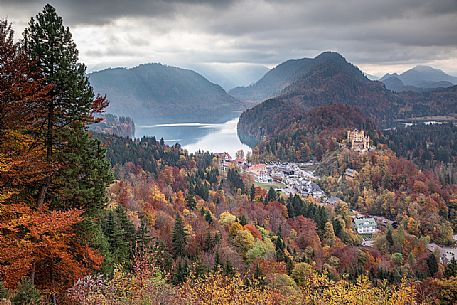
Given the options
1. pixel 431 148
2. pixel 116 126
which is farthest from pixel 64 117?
pixel 116 126

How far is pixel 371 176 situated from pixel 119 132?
239ft

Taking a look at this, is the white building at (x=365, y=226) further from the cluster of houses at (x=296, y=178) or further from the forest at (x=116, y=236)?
the forest at (x=116, y=236)

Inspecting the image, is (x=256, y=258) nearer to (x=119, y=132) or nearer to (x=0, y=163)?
(x=0, y=163)

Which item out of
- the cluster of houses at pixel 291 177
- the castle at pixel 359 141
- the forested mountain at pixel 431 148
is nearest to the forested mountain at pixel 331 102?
the forested mountain at pixel 431 148

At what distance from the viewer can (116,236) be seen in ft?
54.0

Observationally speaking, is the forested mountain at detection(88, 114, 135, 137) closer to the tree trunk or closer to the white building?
the white building

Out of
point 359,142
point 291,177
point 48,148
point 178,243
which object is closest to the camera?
point 48,148

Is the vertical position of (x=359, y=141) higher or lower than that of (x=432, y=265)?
higher

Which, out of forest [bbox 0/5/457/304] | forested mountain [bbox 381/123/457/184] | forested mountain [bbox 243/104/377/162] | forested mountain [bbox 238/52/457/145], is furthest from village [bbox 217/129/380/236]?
forested mountain [bbox 238/52/457/145]

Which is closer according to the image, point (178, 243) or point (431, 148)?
point (178, 243)

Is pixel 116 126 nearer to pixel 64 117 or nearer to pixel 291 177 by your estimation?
pixel 291 177

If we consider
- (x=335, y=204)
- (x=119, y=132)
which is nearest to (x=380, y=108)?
(x=119, y=132)

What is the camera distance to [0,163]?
790cm

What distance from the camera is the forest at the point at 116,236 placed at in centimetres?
806
